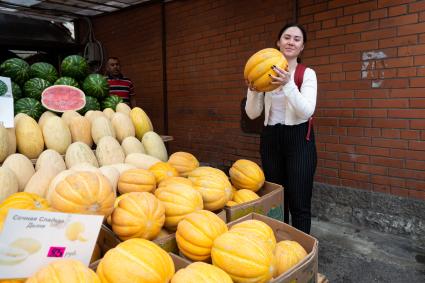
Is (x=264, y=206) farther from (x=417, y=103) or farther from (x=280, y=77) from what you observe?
(x=417, y=103)

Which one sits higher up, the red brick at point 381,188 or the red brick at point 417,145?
the red brick at point 417,145

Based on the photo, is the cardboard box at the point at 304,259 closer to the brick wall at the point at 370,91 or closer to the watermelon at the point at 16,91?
the watermelon at the point at 16,91

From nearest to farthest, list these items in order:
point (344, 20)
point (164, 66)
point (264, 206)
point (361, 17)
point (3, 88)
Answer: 1. point (264, 206)
2. point (3, 88)
3. point (361, 17)
4. point (344, 20)
5. point (164, 66)

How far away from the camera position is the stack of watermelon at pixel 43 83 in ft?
10.9

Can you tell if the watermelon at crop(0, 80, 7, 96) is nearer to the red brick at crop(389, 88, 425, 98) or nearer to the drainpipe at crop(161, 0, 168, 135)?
the red brick at crop(389, 88, 425, 98)

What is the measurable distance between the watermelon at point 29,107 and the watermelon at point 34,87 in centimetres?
16

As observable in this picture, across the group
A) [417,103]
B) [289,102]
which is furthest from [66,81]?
[417,103]

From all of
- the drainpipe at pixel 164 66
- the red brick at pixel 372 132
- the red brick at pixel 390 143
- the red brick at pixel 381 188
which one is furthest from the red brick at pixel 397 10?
the drainpipe at pixel 164 66

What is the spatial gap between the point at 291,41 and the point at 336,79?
1948mm

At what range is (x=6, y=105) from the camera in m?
2.85

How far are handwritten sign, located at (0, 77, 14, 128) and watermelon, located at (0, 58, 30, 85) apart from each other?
584 millimetres

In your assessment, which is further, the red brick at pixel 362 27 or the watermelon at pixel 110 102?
the red brick at pixel 362 27

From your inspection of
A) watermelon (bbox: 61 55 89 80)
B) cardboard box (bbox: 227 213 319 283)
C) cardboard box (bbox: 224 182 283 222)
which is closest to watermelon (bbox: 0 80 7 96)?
watermelon (bbox: 61 55 89 80)

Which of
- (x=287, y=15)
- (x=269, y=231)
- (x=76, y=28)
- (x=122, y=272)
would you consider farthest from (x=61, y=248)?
(x=76, y=28)
